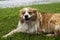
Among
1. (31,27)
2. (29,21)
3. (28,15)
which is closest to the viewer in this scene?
(28,15)

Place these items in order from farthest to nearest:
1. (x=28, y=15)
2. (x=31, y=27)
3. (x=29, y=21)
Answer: (x=31, y=27), (x=29, y=21), (x=28, y=15)

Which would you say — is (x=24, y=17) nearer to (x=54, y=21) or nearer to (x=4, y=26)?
(x=54, y=21)

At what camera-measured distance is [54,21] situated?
847cm

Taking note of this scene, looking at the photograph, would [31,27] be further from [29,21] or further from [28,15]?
[28,15]

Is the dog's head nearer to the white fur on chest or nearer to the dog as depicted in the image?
the dog

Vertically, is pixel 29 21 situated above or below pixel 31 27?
above

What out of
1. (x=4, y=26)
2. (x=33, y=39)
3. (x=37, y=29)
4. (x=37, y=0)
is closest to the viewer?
(x=33, y=39)

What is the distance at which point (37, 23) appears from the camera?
848 cm

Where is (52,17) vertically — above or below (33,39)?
above

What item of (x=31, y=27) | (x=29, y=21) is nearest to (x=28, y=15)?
(x=29, y=21)

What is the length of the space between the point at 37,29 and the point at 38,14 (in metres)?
0.51

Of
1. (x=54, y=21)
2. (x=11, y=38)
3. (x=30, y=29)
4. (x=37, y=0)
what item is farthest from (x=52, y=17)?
(x=37, y=0)

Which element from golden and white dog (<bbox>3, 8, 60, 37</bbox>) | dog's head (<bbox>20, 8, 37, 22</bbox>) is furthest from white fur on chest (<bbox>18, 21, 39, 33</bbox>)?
dog's head (<bbox>20, 8, 37, 22</bbox>)

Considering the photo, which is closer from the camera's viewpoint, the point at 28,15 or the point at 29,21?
the point at 28,15
